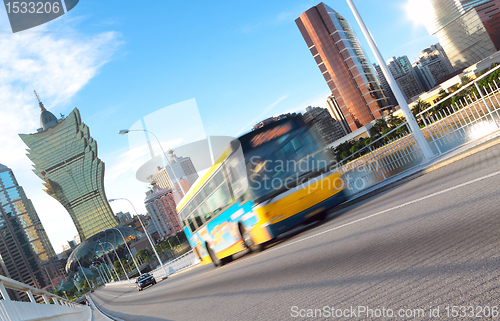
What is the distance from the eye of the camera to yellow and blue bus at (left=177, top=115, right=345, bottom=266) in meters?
10.5

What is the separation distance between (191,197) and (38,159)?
175m

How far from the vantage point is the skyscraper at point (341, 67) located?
112312mm

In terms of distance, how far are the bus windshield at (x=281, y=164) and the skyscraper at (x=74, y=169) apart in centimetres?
15984

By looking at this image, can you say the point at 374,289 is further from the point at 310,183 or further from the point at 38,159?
the point at 38,159

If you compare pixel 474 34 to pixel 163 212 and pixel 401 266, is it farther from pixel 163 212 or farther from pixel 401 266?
pixel 401 266

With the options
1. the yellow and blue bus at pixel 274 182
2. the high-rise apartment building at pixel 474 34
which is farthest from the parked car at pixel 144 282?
the high-rise apartment building at pixel 474 34

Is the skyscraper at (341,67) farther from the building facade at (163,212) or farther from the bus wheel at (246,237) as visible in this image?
the bus wheel at (246,237)

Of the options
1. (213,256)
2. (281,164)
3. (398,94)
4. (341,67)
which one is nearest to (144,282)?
(213,256)

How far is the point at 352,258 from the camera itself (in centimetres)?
561

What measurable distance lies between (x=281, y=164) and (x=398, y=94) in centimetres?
553

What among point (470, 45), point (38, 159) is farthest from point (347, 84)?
point (38, 159)

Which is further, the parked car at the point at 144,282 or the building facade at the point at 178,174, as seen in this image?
the parked car at the point at 144,282

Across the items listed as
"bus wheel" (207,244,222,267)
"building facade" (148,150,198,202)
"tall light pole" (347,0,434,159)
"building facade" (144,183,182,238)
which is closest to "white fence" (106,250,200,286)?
"building facade" (148,150,198,202)

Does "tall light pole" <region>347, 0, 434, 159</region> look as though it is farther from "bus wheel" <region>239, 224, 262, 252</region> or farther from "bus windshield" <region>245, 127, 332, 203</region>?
"bus wheel" <region>239, 224, 262, 252</region>
